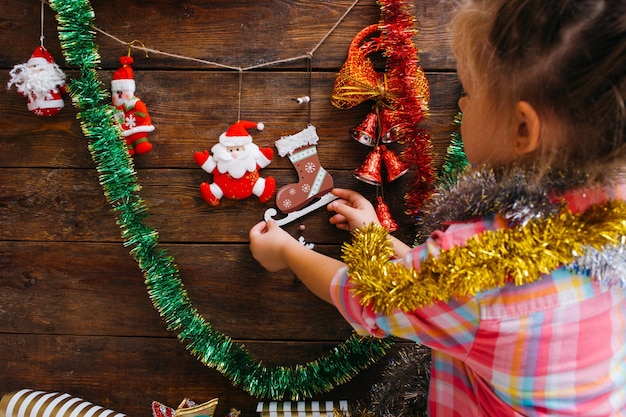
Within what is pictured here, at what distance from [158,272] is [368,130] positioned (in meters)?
0.52

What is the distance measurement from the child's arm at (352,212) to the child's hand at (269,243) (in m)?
0.11

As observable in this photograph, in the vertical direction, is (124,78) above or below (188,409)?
above

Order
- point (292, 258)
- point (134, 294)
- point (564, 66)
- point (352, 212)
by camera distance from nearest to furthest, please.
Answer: point (564, 66) < point (292, 258) < point (352, 212) < point (134, 294)

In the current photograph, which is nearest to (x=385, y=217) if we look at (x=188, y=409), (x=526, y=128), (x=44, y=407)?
(x=526, y=128)

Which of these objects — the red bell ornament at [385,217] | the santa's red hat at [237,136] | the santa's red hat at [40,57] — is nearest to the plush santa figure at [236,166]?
the santa's red hat at [237,136]

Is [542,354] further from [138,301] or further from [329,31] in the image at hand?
[138,301]

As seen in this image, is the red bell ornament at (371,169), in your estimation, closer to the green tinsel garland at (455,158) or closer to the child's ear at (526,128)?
the green tinsel garland at (455,158)

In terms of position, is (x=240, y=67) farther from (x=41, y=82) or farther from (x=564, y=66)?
(x=564, y=66)

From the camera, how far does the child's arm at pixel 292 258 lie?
30.6 inches

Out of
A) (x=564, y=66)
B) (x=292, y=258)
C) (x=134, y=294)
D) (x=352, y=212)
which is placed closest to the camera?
(x=564, y=66)

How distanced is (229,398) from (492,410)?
0.64 meters

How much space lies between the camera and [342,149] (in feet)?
3.37

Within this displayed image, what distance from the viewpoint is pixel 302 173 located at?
101 centimetres

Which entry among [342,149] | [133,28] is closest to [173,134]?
[133,28]
